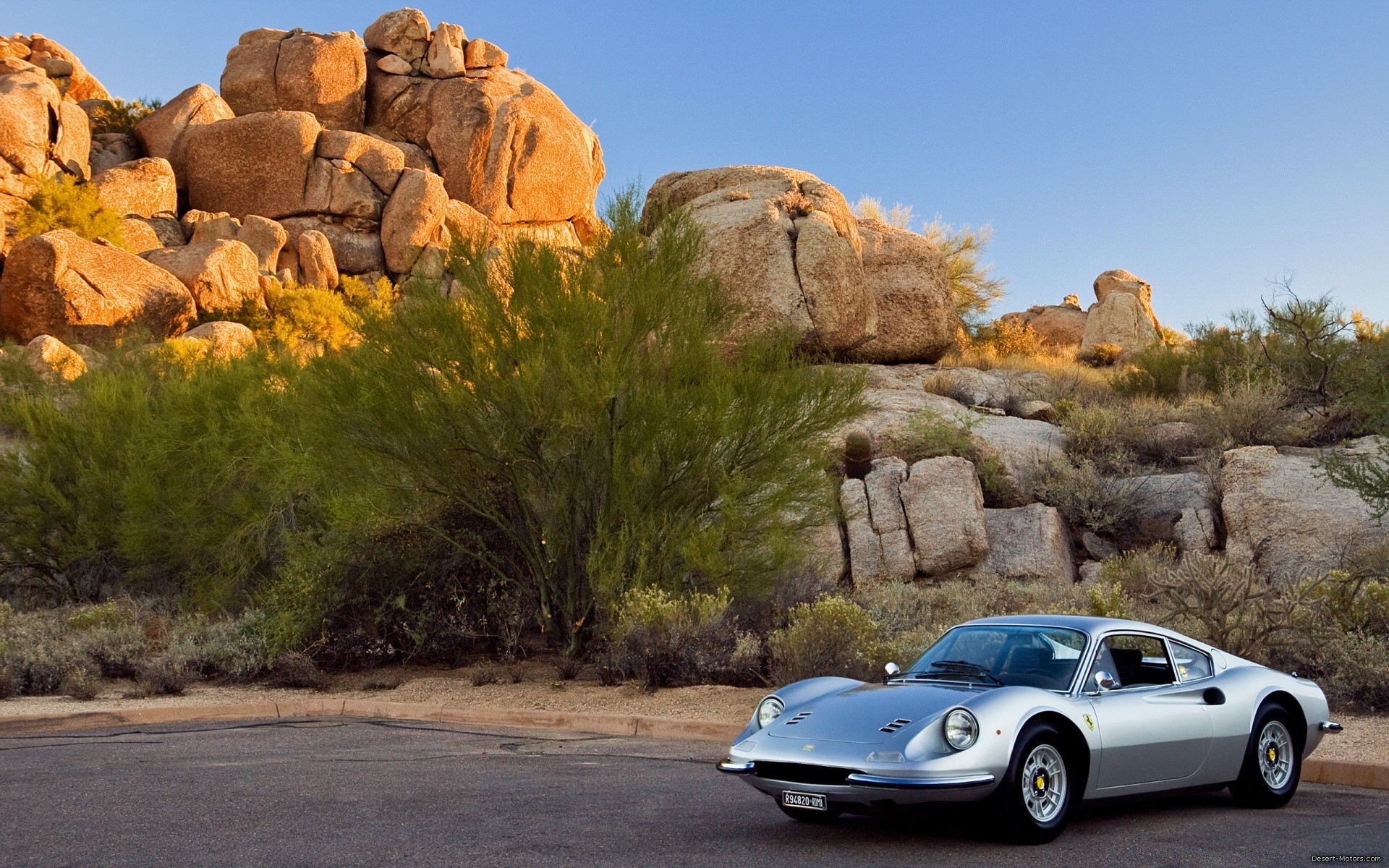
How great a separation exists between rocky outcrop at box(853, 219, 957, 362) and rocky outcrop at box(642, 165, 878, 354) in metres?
0.84

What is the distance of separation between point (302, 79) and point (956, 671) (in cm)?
5668

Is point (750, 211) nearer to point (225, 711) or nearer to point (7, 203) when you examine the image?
point (225, 711)

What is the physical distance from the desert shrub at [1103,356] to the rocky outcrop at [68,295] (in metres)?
29.7

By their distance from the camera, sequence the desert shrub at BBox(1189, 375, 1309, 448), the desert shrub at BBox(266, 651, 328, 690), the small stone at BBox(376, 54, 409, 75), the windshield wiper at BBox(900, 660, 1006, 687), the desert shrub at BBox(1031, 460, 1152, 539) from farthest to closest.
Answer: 1. the small stone at BBox(376, 54, 409, 75)
2. the desert shrub at BBox(1189, 375, 1309, 448)
3. the desert shrub at BBox(1031, 460, 1152, 539)
4. the desert shrub at BBox(266, 651, 328, 690)
5. the windshield wiper at BBox(900, 660, 1006, 687)

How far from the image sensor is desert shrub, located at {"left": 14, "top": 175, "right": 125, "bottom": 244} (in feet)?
136

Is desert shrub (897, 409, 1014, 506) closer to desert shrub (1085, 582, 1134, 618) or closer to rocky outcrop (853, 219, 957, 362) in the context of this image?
rocky outcrop (853, 219, 957, 362)

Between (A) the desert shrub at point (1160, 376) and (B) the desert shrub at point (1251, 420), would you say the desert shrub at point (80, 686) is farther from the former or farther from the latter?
(A) the desert shrub at point (1160, 376)

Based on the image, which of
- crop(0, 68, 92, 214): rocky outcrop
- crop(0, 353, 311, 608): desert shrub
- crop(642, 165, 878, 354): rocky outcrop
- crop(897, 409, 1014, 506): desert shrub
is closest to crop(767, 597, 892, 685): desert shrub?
crop(0, 353, 311, 608): desert shrub

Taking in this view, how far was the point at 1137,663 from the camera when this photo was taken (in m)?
7.06

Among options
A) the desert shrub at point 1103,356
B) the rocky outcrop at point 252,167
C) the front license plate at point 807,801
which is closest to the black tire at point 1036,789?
the front license plate at point 807,801

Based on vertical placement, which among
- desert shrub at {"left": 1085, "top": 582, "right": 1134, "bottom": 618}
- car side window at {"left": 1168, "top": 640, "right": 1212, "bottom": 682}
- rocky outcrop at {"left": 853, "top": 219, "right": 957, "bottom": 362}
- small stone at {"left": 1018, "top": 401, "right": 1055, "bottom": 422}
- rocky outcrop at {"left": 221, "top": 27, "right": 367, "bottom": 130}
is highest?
rocky outcrop at {"left": 221, "top": 27, "right": 367, "bottom": 130}

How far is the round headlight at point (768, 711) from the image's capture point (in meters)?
6.78

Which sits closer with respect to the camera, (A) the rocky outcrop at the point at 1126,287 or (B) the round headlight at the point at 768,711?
(B) the round headlight at the point at 768,711

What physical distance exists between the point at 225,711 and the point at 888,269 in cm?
1989
